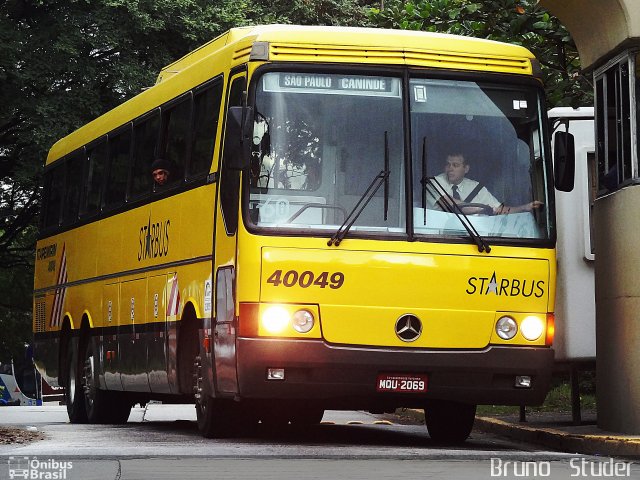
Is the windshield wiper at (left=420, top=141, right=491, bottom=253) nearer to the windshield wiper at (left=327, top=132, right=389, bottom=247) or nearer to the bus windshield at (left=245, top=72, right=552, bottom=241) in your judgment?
the bus windshield at (left=245, top=72, right=552, bottom=241)

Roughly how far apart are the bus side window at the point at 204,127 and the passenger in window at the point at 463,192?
226 centimetres

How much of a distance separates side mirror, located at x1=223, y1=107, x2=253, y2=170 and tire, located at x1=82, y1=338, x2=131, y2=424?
696cm

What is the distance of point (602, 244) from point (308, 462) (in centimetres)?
498

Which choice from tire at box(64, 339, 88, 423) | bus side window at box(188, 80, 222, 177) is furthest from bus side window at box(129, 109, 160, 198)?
tire at box(64, 339, 88, 423)

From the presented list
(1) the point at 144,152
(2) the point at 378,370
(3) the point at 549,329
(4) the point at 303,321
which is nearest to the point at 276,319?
(4) the point at 303,321

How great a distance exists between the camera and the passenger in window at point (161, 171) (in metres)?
16.6

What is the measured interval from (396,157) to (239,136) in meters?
1.33

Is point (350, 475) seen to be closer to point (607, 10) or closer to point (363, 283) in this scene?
point (363, 283)

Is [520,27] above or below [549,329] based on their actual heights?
above

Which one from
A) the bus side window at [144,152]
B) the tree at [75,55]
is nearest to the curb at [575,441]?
the bus side window at [144,152]

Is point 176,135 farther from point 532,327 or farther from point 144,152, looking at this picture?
point 532,327

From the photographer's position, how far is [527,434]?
53.9ft

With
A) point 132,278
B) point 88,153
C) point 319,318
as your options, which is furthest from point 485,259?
point 88,153

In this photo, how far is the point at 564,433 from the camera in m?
15.1
